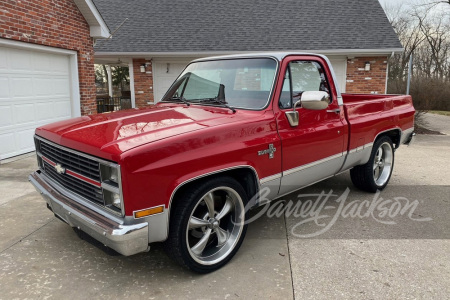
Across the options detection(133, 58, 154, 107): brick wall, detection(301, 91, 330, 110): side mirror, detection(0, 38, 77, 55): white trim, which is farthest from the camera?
detection(133, 58, 154, 107): brick wall

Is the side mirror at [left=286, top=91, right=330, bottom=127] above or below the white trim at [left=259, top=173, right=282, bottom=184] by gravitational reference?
above

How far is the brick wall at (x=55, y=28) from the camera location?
6.68m

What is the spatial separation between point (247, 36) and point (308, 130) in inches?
390

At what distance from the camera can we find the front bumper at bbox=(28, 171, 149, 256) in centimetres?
243

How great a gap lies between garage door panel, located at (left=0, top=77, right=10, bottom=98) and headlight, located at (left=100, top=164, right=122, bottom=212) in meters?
5.50

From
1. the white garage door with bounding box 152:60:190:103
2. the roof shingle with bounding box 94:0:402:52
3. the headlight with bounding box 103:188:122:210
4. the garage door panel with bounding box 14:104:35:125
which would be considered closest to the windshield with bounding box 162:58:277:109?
the headlight with bounding box 103:188:122:210

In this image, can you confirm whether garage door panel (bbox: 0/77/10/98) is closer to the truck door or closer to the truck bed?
the truck door

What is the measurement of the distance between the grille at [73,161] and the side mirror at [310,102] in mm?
1825

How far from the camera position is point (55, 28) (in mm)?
7855

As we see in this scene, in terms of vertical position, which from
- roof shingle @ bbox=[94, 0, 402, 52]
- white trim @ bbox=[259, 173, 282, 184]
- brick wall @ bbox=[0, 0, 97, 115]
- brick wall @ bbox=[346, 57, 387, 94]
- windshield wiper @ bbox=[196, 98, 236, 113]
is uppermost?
roof shingle @ bbox=[94, 0, 402, 52]

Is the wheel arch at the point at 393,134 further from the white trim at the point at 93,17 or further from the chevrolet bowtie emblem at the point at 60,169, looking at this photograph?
the white trim at the point at 93,17

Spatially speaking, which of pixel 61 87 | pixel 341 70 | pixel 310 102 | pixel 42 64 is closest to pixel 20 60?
pixel 42 64

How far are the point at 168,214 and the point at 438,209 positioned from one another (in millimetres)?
3646

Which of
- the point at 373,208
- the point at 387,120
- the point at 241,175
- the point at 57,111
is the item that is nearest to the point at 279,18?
the point at 57,111
